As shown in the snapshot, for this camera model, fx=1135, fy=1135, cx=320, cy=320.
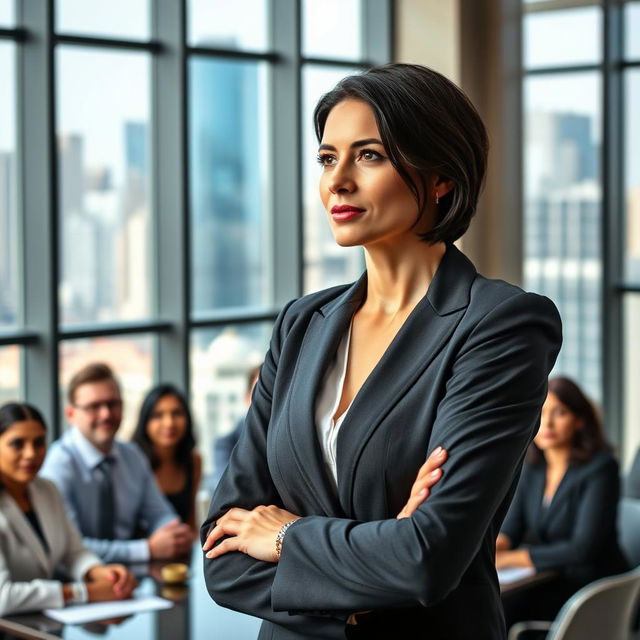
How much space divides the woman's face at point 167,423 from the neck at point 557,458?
164 centimetres

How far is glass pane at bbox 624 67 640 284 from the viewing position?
25.6 ft

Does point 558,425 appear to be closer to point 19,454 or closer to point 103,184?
point 19,454

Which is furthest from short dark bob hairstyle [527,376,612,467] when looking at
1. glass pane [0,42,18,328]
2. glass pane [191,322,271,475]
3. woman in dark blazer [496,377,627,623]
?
glass pane [0,42,18,328]

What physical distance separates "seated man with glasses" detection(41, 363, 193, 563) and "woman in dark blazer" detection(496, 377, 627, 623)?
1480 millimetres

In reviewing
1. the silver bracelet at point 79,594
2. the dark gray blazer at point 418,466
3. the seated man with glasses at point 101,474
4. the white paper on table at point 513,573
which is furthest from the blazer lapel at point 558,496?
the dark gray blazer at point 418,466

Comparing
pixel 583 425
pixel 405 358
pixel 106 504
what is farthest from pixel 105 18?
pixel 405 358

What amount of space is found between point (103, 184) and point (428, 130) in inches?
192

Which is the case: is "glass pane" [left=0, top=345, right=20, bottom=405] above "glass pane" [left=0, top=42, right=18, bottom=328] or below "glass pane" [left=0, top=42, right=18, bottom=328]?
below

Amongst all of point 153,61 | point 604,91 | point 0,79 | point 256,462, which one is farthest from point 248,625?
point 604,91

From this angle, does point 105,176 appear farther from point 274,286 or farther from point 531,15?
point 531,15

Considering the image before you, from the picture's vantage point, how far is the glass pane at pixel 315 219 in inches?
285

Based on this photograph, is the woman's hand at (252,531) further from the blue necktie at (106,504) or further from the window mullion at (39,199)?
the window mullion at (39,199)

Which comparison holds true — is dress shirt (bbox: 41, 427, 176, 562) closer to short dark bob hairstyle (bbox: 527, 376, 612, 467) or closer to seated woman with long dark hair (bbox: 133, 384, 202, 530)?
seated woman with long dark hair (bbox: 133, 384, 202, 530)

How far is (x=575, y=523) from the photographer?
4785 millimetres
